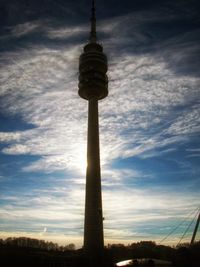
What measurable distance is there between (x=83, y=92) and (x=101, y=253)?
1222 inches

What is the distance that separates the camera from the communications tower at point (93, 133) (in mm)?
50938

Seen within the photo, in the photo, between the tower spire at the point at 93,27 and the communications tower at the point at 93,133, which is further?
the tower spire at the point at 93,27

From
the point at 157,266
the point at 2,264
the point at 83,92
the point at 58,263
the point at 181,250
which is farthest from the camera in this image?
the point at 83,92

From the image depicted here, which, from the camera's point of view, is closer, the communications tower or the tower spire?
the communications tower

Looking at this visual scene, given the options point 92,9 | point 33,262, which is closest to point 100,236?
point 33,262

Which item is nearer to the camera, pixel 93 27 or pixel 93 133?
pixel 93 133

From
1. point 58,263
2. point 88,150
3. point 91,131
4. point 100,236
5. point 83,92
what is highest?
point 83,92

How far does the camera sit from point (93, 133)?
5781 cm

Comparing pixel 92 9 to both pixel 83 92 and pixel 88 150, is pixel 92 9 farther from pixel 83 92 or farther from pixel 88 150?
pixel 88 150

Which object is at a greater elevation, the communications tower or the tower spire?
the tower spire

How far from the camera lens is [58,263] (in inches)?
1750

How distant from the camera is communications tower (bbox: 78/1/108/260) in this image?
5094 cm

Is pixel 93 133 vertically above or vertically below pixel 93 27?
below

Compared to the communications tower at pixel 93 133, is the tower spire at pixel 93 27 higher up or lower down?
higher up
